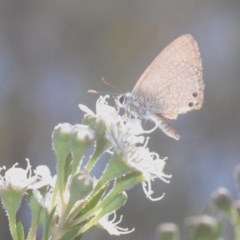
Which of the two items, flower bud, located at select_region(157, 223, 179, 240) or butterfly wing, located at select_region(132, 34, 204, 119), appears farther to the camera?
butterfly wing, located at select_region(132, 34, 204, 119)

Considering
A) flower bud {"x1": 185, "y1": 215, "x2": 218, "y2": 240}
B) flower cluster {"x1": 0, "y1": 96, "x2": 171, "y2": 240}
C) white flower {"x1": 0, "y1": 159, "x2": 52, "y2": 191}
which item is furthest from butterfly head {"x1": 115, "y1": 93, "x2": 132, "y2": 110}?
flower bud {"x1": 185, "y1": 215, "x2": 218, "y2": 240}

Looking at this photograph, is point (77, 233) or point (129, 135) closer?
point (77, 233)

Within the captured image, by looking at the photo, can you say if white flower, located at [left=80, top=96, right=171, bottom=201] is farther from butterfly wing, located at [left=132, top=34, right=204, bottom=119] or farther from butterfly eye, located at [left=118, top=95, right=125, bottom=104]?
butterfly wing, located at [left=132, top=34, right=204, bottom=119]

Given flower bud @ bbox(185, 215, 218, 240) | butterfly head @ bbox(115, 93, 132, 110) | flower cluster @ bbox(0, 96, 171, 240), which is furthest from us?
butterfly head @ bbox(115, 93, 132, 110)

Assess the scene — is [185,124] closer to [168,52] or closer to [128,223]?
[128,223]

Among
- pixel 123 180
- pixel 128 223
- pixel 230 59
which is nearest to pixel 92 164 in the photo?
pixel 123 180
